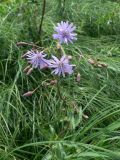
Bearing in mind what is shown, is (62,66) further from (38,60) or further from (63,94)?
(63,94)

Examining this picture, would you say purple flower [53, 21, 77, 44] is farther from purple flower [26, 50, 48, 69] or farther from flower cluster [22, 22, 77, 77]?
purple flower [26, 50, 48, 69]

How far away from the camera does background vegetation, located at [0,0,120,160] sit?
212 centimetres

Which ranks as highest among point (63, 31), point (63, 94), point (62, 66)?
point (63, 31)

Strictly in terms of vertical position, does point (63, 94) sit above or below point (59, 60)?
below

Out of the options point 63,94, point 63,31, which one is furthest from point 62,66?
point 63,94

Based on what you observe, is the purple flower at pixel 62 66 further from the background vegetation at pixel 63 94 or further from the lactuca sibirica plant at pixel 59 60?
the background vegetation at pixel 63 94

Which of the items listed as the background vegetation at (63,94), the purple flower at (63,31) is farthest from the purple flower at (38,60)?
the background vegetation at (63,94)

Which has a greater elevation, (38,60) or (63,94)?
(38,60)

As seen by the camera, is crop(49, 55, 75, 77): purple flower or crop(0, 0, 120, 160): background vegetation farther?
crop(0, 0, 120, 160): background vegetation

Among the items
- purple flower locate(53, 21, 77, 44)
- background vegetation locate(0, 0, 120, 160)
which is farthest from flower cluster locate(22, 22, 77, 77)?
background vegetation locate(0, 0, 120, 160)

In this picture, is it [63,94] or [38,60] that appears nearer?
[38,60]

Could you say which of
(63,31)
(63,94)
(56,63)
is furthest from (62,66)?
(63,94)

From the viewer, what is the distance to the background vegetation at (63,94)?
212 cm

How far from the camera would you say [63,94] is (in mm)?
2605
